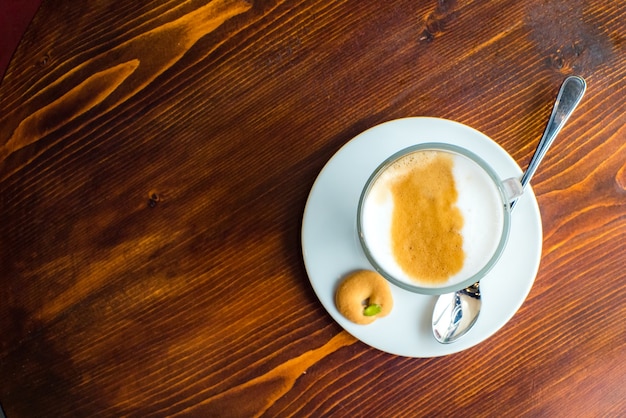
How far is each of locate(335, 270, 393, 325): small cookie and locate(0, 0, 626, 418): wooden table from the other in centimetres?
6

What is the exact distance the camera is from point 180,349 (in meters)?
0.99

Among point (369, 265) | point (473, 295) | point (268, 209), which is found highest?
point (268, 209)

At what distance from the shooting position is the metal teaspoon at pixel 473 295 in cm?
95

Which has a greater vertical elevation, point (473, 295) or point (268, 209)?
point (268, 209)

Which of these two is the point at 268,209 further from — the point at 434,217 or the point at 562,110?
the point at 562,110

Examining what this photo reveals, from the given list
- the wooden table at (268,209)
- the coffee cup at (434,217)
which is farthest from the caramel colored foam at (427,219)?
the wooden table at (268,209)

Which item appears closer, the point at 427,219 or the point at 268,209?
the point at 427,219

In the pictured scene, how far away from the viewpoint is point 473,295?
952 mm

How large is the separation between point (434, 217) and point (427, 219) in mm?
10

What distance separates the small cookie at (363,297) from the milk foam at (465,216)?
0.06 m

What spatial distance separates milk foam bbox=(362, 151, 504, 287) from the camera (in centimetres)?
88

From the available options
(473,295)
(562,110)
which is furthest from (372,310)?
(562,110)

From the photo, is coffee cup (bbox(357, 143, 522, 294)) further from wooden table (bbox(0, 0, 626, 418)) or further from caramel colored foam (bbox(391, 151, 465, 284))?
wooden table (bbox(0, 0, 626, 418))

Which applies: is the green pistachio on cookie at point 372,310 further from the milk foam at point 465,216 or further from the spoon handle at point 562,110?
the spoon handle at point 562,110
